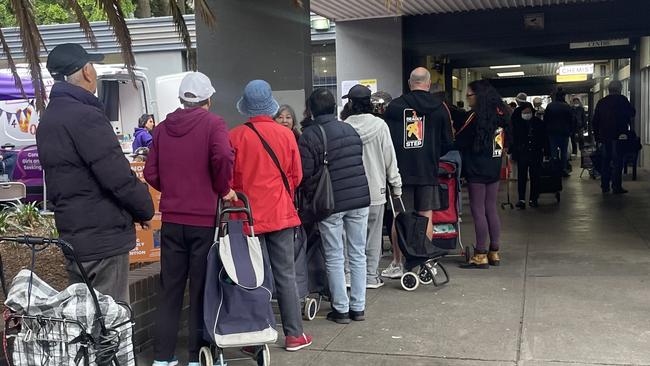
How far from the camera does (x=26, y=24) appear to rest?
4.41 meters

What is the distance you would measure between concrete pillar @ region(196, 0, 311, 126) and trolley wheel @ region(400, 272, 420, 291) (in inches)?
85.9

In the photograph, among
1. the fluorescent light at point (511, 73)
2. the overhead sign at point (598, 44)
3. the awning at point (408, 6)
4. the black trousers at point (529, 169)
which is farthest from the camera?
the fluorescent light at point (511, 73)

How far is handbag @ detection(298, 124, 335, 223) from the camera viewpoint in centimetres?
539

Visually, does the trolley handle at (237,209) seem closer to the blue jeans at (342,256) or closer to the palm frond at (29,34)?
the blue jeans at (342,256)

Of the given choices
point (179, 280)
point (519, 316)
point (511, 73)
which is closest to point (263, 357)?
point (179, 280)

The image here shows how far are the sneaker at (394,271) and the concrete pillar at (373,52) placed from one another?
6.45 meters

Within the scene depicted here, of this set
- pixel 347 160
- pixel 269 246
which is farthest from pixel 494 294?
pixel 269 246

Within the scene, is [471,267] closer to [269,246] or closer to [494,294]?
[494,294]

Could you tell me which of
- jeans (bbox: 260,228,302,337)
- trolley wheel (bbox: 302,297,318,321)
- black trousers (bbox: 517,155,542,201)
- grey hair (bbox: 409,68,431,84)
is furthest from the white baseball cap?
black trousers (bbox: 517,155,542,201)

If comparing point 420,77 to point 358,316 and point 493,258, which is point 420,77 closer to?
point 493,258

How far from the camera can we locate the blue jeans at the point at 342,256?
557 cm

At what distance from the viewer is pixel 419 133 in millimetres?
6750

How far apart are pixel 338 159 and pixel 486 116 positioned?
7.33 ft

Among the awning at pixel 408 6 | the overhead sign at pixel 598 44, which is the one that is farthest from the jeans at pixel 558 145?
the awning at pixel 408 6
